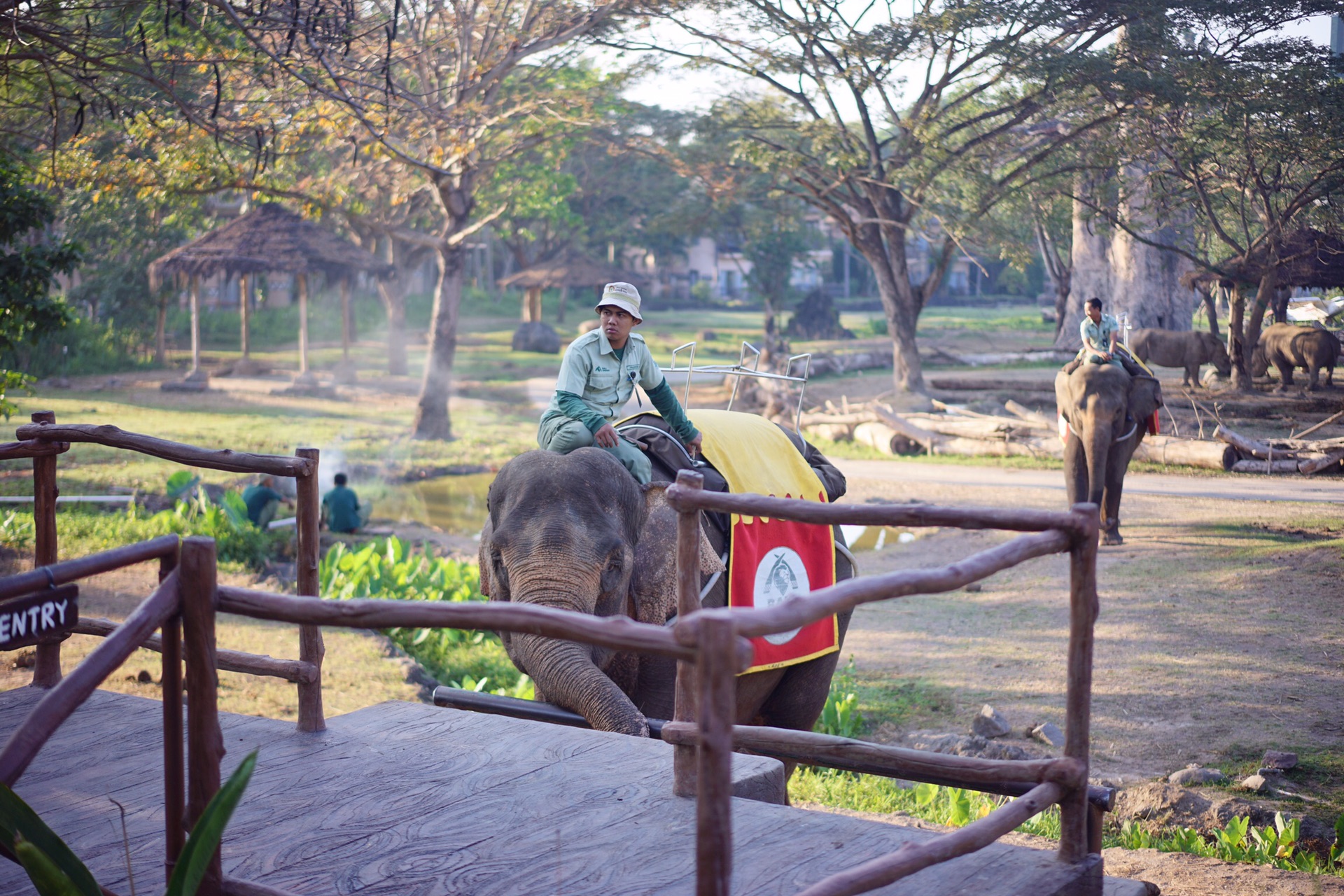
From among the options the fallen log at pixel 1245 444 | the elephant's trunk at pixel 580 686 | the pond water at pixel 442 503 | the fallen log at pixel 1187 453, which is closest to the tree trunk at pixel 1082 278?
the fallen log at pixel 1187 453

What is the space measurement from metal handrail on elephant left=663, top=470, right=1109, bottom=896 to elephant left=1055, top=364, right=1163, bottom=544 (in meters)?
8.00

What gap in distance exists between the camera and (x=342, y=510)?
11.5m

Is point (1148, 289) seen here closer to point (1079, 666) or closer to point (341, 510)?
point (341, 510)

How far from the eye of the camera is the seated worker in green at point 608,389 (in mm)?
5039

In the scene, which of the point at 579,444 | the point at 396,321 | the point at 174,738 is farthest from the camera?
the point at 396,321

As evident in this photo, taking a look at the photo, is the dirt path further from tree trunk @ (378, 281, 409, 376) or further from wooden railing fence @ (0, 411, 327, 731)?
tree trunk @ (378, 281, 409, 376)

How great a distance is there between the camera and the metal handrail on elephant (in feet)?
6.41

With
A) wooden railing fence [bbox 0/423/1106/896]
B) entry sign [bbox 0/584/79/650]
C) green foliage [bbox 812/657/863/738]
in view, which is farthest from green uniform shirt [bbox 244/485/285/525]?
entry sign [bbox 0/584/79/650]

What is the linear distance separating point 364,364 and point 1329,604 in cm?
2301

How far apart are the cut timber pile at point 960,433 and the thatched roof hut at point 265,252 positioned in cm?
1031

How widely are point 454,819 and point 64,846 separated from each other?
1065 mm

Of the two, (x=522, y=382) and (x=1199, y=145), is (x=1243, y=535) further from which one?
(x=522, y=382)

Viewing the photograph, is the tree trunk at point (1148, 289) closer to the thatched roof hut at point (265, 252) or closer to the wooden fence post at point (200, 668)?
the thatched roof hut at point (265, 252)

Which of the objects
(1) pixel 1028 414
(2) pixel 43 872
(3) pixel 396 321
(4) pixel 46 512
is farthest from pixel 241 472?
(3) pixel 396 321
